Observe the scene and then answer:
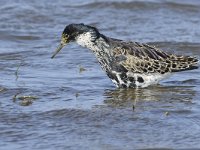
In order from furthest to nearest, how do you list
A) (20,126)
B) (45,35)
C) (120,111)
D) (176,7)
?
(176,7), (45,35), (120,111), (20,126)

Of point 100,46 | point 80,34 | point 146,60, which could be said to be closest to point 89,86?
point 100,46

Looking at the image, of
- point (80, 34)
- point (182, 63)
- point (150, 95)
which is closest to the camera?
point (150, 95)

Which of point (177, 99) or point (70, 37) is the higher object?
point (70, 37)

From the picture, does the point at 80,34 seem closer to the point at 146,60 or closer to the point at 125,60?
the point at 125,60

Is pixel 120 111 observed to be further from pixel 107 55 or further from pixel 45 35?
pixel 45 35

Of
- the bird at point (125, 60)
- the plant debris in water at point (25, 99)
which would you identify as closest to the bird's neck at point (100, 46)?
the bird at point (125, 60)

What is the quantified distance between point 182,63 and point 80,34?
1.46 meters

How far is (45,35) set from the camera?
46.4 ft

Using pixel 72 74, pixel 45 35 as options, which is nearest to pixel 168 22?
pixel 45 35

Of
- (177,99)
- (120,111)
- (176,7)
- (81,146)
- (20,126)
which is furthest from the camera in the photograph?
(176,7)

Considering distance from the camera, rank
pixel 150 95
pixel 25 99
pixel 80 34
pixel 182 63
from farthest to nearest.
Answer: pixel 182 63
pixel 80 34
pixel 150 95
pixel 25 99

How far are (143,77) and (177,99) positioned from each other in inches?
34.1

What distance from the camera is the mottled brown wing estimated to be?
10750 millimetres

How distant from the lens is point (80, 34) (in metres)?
10.7
